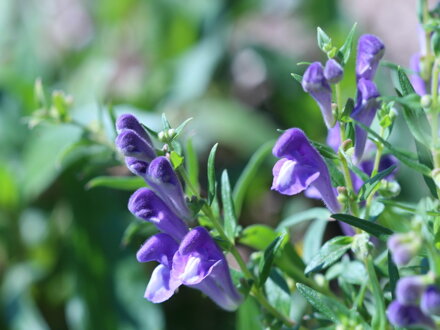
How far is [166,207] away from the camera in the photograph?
1316 millimetres

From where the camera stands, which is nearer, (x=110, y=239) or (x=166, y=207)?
(x=166, y=207)

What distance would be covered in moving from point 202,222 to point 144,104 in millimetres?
1825

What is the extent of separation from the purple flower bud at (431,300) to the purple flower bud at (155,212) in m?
0.54

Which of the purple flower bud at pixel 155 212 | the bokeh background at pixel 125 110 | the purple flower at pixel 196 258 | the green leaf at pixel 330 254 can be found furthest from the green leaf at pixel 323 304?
the bokeh background at pixel 125 110

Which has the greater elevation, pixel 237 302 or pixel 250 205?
pixel 237 302

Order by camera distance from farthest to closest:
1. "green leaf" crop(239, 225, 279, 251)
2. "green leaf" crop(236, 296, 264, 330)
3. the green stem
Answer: "green leaf" crop(236, 296, 264, 330)
"green leaf" crop(239, 225, 279, 251)
the green stem

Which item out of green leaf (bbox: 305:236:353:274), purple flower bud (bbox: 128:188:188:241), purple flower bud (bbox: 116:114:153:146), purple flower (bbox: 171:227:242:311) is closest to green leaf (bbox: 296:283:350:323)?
green leaf (bbox: 305:236:353:274)

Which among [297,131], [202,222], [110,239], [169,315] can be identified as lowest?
[169,315]

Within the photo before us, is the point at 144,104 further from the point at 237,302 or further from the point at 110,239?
the point at 237,302

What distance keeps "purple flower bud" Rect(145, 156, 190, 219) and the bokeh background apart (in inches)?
10.9

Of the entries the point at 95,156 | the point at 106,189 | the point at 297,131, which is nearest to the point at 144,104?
the point at 106,189

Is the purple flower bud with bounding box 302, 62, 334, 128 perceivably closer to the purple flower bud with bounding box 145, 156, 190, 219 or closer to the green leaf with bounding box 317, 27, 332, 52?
the green leaf with bounding box 317, 27, 332, 52

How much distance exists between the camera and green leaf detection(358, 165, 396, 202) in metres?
1.17

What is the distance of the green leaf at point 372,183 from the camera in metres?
1.17
